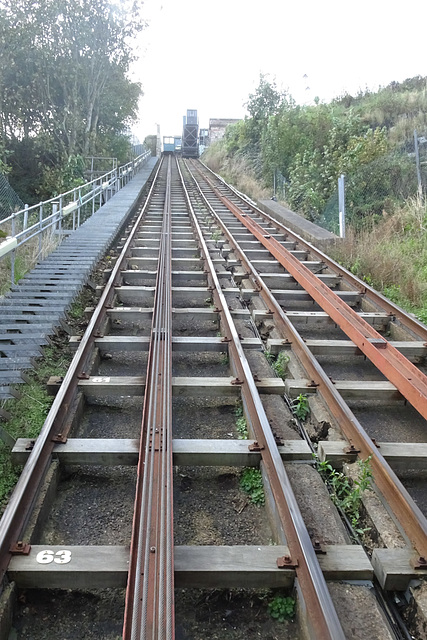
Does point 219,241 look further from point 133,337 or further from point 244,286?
point 133,337

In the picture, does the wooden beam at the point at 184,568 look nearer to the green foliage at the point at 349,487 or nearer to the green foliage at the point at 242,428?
the green foliage at the point at 349,487

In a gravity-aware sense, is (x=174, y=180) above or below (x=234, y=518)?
above

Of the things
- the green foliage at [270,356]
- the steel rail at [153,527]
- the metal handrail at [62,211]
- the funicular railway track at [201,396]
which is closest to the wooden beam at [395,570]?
the funicular railway track at [201,396]

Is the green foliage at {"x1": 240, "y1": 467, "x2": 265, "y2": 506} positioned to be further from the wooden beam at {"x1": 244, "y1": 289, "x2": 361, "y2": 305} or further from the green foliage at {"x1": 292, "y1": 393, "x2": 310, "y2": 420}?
the wooden beam at {"x1": 244, "y1": 289, "x2": 361, "y2": 305}

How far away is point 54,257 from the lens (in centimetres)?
837

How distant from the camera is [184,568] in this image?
2535 millimetres

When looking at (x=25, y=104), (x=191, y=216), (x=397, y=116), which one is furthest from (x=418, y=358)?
(x=25, y=104)

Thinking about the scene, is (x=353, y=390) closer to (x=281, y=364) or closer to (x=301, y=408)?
(x=301, y=408)

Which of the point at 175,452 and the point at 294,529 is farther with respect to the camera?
the point at 175,452

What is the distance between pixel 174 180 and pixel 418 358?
68.8 feet

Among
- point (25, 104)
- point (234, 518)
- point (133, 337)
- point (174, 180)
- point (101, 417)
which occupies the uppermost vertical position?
point (25, 104)

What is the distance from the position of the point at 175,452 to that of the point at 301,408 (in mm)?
1262

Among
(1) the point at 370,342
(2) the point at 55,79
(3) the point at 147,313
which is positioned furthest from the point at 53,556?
(2) the point at 55,79

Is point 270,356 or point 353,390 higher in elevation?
point 270,356
